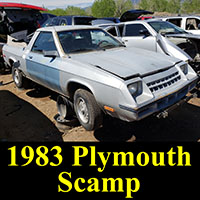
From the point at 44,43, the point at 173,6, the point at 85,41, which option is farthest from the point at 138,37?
the point at 173,6

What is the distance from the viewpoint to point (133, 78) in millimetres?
2537

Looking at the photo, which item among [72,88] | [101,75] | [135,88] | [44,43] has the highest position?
[44,43]

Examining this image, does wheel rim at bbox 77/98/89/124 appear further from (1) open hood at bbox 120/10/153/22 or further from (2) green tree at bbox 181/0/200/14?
(2) green tree at bbox 181/0/200/14

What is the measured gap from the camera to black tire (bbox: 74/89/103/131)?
281 cm

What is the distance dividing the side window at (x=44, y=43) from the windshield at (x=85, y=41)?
23 centimetres

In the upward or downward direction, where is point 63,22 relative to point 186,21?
downward

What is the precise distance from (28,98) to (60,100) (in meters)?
1.67

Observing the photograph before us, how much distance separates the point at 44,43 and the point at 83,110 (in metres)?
1.73

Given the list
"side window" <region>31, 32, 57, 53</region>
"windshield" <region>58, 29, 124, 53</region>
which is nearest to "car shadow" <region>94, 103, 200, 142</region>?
"windshield" <region>58, 29, 124, 53</region>

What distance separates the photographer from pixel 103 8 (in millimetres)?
39938

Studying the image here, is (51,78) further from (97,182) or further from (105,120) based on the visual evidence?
(97,182)

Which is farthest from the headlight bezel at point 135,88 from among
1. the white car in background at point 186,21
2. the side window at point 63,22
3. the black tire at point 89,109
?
the side window at point 63,22

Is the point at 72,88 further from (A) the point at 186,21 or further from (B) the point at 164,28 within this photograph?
(A) the point at 186,21

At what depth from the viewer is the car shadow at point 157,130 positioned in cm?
312
